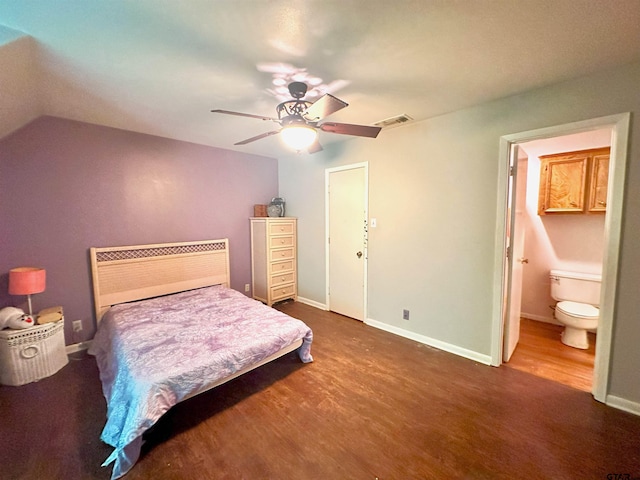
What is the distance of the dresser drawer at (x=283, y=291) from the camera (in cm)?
409

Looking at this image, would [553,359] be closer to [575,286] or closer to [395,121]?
[575,286]

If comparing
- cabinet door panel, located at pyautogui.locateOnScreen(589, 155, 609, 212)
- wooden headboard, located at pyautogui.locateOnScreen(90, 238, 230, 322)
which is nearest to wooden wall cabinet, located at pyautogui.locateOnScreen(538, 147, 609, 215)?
cabinet door panel, located at pyautogui.locateOnScreen(589, 155, 609, 212)

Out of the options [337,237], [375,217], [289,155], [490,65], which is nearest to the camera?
[490,65]

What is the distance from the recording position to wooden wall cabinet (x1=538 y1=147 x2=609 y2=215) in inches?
118

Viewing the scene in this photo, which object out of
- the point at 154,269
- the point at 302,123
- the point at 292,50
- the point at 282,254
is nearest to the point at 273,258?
the point at 282,254

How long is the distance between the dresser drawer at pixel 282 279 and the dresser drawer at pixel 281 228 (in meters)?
0.68

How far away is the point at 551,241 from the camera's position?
3.47m

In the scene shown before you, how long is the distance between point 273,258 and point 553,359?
352cm

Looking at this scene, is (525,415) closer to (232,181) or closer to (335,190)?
(335,190)

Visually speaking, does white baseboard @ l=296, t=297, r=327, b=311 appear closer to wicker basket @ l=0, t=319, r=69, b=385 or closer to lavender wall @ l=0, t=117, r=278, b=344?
lavender wall @ l=0, t=117, r=278, b=344

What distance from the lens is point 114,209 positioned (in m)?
2.98

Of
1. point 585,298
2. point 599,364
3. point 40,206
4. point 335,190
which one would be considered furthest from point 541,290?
point 40,206

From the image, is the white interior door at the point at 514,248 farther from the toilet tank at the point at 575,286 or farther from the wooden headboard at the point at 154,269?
the wooden headboard at the point at 154,269

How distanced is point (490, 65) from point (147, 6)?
207cm
